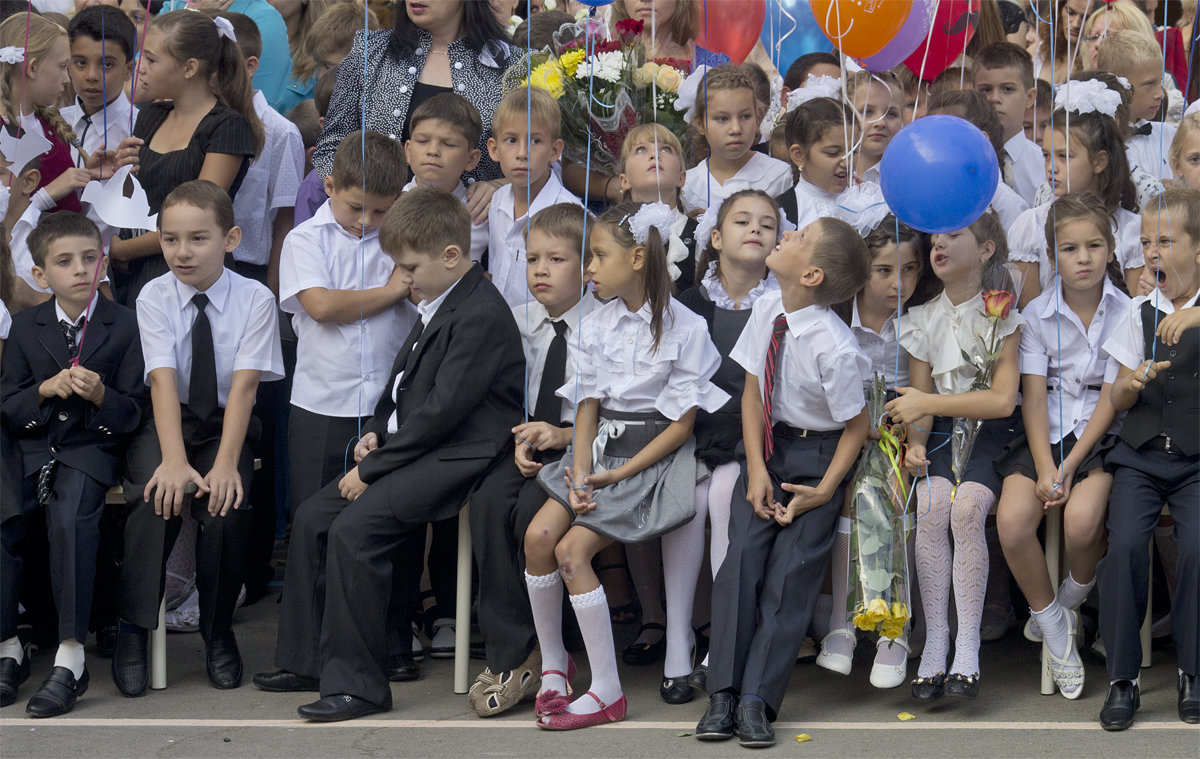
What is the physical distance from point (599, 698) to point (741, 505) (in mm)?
668

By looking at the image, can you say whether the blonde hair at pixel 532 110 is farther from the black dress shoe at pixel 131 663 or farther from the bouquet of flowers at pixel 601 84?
the black dress shoe at pixel 131 663

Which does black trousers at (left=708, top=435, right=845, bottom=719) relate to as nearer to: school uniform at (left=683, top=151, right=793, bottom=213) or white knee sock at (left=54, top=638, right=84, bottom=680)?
school uniform at (left=683, top=151, right=793, bottom=213)

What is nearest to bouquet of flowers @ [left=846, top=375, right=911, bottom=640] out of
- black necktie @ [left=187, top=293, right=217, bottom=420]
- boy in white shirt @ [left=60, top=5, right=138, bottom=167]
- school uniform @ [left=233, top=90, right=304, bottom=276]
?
black necktie @ [left=187, top=293, right=217, bottom=420]

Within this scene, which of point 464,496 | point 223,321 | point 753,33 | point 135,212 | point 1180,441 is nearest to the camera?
point 1180,441

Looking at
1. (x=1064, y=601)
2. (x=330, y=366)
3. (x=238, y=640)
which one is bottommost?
(x=238, y=640)

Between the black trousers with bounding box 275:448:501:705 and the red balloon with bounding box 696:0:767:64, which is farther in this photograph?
the red balloon with bounding box 696:0:767:64

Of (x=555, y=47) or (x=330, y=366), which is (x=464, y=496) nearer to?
(x=330, y=366)

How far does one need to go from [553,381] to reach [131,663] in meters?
1.51

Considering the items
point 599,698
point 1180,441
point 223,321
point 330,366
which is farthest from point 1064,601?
point 223,321

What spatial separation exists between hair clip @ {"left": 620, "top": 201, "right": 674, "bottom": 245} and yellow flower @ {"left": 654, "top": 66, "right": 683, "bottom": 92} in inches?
35.3

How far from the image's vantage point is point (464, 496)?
4.23 metres

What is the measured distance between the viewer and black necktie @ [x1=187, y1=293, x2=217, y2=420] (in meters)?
4.50

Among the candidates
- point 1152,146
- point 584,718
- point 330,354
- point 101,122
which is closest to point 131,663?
point 330,354

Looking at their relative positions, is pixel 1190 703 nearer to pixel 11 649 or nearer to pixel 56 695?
Answer: pixel 56 695
